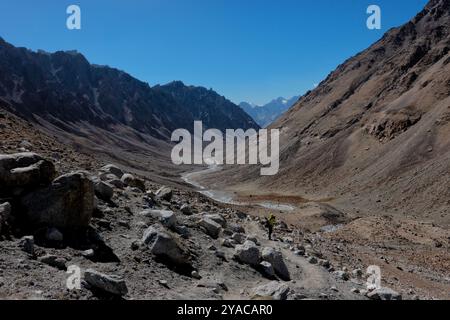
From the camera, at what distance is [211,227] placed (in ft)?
62.4

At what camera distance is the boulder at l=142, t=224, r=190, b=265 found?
14258mm

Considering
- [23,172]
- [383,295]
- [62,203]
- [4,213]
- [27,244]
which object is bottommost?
Answer: [383,295]

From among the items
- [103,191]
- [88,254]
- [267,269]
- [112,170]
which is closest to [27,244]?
[88,254]

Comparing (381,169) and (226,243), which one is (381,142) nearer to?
(381,169)

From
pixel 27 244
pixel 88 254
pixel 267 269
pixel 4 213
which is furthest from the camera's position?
pixel 267 269

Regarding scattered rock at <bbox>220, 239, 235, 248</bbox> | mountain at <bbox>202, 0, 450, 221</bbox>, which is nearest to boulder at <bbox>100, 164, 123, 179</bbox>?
scattered rock at <bbox>220, 239, 235, 248</bbox>

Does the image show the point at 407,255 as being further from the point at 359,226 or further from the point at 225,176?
the point at 225,176

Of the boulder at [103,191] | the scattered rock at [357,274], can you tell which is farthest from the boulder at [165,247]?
the scattered rock at [357,274]

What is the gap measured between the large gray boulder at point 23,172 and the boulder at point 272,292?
294 inches

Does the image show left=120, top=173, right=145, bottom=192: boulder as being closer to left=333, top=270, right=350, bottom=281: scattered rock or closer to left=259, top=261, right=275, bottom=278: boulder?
left=259, top=261, right=275, bottom=278: boulder

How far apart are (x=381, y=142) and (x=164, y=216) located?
79.0 m

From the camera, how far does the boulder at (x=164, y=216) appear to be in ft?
57.3

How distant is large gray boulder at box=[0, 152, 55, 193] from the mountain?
48.1 metres

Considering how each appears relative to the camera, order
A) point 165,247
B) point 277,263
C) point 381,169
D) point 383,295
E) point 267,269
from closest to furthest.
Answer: point 165,247 < point 383,295 < point 267,269 < point 277,263 < point 381,169
